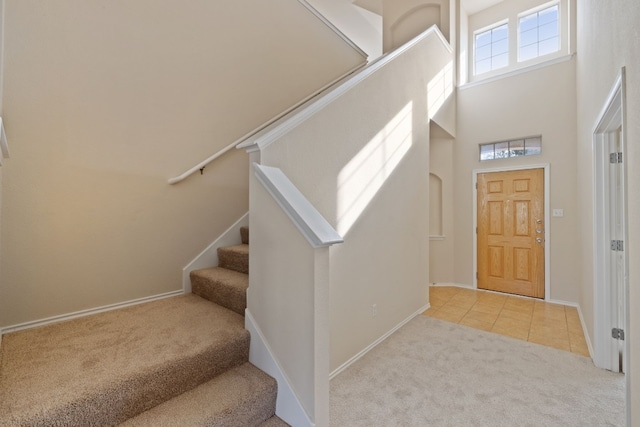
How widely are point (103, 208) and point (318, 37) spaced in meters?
3.13

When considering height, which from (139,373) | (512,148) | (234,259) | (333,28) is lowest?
(139,373)

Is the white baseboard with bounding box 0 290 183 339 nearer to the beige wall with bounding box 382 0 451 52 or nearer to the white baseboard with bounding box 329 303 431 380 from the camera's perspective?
the white baseboard with bounding box 329 303 431 380

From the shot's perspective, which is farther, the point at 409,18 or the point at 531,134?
the point at 409,18

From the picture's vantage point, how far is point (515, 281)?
4.38 meters

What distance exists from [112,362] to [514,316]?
4065mm

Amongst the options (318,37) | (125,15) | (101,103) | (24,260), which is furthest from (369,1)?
(24,260)

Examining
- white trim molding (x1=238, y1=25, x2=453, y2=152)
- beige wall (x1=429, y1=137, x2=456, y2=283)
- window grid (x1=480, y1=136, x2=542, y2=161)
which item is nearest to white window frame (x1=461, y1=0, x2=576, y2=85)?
window grid (x1=480, y1=136, x2=542, y2=161)

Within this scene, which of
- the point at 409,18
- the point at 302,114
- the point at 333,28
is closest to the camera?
the point at 302,114

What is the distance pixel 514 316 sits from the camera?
3480 mm

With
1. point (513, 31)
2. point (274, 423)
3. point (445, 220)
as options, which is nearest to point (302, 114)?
point (274, 423)

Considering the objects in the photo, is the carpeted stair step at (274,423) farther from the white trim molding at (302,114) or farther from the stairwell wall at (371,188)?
the white trim molding at (302,114)

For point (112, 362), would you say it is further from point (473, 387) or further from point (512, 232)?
point (512, 232)

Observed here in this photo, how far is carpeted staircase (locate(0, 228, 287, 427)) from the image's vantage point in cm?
119

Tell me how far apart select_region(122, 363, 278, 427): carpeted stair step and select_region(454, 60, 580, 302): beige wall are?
432 cm
